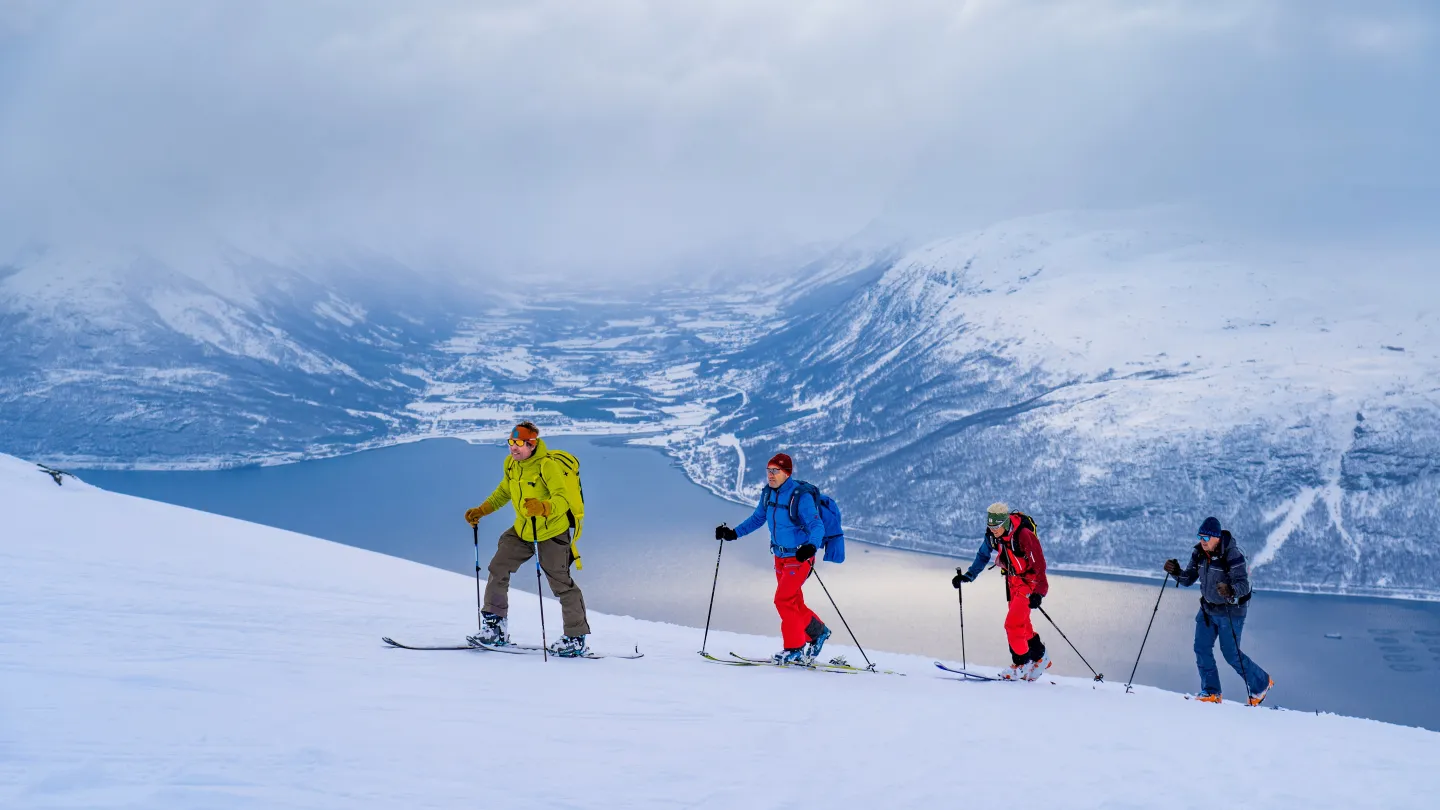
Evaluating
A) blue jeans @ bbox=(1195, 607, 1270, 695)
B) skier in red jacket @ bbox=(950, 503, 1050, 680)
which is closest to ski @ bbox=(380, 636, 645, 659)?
skier in red jacket @ bbox=(950, 503, 1050, 680)

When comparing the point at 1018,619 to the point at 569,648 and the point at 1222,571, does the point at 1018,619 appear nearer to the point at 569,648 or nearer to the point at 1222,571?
the point at 1222,571

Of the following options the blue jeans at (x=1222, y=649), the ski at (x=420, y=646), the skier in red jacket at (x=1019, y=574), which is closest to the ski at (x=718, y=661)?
the skier in red jacket at (x=1019, y=574)

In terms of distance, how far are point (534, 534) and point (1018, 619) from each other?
7.39m

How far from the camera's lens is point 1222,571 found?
12.1m

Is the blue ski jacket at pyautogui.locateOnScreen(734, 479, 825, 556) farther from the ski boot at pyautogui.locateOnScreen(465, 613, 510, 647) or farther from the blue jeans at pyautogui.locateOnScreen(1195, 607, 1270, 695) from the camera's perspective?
the blue jeans at pyautogui.locateOnScreen(1195, 607, 1270, 695)

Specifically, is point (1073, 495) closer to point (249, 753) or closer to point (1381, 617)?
point (1381, 617)

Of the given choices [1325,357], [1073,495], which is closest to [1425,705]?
[1073,495]

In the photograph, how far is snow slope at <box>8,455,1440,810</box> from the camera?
195 inches

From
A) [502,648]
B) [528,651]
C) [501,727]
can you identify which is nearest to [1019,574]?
[528,651]

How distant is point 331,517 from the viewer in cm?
13850

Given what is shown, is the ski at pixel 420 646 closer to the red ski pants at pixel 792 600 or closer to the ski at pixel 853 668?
the red ski pants at pixel 792 600

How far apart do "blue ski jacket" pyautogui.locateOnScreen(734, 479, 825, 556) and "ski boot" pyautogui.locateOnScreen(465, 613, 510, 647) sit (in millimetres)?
3183

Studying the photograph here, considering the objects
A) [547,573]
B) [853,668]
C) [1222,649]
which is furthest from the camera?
[1222,649]

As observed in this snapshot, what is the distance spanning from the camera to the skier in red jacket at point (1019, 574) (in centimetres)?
1180
